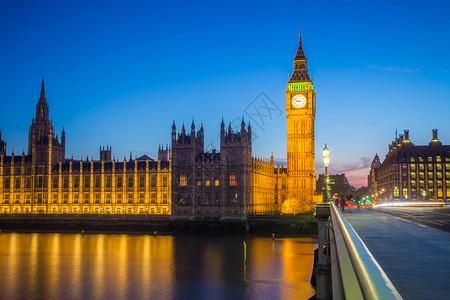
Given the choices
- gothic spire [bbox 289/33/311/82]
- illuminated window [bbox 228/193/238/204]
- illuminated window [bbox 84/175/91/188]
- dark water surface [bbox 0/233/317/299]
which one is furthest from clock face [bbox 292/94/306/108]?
illuminated window [bbox 84/175/91/188]

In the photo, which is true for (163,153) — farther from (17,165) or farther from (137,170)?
(17,165)

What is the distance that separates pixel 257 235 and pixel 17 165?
61666 mm

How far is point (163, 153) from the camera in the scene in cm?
12925

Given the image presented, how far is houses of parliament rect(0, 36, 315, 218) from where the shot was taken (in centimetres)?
9306

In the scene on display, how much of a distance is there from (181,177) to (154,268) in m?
44.9

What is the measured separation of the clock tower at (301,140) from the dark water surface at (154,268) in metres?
31.4

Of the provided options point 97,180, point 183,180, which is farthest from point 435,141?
point 97,180

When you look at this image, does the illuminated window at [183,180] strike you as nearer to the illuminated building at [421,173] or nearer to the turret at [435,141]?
the illuminated building at [421,173]

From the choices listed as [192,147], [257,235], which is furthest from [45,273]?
[192,147]

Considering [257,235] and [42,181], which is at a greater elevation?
[42,181]

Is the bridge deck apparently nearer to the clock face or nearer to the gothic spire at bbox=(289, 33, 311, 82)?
the clock face

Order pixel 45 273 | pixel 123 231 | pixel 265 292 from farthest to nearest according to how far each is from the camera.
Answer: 1. pixel 123 231
2. pixel 45 273
3. pixel 265 292

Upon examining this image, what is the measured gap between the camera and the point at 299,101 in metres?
110

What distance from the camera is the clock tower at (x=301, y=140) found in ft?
349
